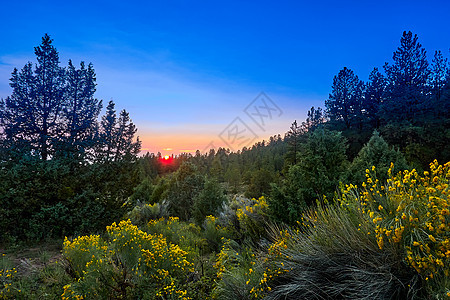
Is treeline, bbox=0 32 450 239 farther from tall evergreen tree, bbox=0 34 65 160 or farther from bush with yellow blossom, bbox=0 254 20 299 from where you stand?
bush with yellow blossom, bbox=0 254 20 299

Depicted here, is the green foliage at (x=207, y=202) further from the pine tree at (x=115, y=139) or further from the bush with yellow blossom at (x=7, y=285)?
the bush with yellow blossom at (x=7, y=285)

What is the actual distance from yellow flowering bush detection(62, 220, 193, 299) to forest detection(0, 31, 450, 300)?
0.02 meters

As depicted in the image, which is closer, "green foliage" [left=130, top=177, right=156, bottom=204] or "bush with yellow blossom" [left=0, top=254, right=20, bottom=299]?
"bush with yellow blossom" [left=0, top=254, right=20, bottom=299]

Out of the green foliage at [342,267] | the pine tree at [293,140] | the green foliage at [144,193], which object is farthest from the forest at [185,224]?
the pine tree at [293,140]

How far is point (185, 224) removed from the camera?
9398 millimetres

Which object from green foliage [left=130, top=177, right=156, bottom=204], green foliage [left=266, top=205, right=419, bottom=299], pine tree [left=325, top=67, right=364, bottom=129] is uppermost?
pine tree [left=325, top=67, right=364, bottom=129]

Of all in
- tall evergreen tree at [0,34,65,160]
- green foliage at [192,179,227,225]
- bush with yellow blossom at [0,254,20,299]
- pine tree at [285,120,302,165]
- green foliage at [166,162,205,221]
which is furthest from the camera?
pine tree at [285,120,302,165]

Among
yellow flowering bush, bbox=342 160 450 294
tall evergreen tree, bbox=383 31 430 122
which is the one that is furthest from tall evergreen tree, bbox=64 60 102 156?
tall evergreen tree, bbox=383 31 430 122

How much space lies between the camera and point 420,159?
1970 centimetres

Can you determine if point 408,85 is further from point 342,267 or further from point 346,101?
point 342,267

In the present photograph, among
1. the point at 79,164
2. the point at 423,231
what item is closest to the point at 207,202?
the point at 79,164

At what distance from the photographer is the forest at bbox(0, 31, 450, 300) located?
7.86 ft

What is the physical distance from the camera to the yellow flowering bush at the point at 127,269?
3.29m

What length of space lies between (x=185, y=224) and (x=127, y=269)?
5.96 meters
